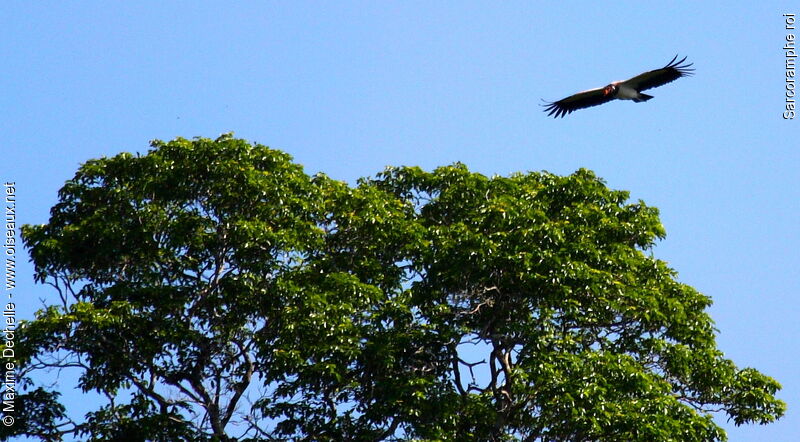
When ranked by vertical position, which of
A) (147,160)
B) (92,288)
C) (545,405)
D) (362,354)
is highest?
(147,160)

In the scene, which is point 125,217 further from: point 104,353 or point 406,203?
point 406,203

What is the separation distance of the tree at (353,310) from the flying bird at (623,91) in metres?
1.89

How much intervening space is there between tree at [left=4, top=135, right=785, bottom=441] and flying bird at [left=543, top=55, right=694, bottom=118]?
189cm

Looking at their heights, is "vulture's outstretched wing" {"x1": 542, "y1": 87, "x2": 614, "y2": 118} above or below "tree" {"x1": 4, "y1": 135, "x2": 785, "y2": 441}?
above

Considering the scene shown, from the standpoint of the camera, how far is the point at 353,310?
2208 centimetres

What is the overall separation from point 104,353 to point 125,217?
2.31 meters

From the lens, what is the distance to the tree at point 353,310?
21.7 metres

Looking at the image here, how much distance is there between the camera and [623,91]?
23.7 m

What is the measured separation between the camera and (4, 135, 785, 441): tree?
71.1 ft

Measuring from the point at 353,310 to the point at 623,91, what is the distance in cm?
612

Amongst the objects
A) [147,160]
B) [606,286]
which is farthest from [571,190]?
[147,160]

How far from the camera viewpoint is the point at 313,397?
22.2 metres

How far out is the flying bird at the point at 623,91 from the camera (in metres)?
23.3

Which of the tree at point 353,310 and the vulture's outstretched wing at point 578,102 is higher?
the vulture's outstretched wing at point 578,102
